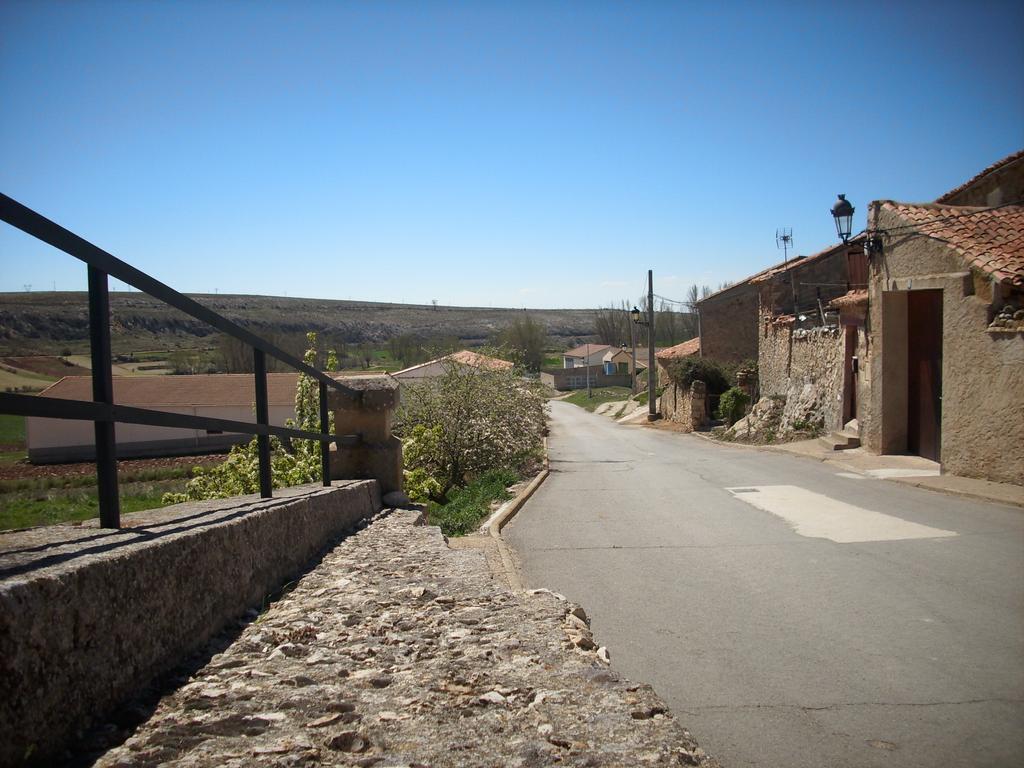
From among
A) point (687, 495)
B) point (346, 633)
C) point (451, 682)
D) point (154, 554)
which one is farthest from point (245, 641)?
point (687, 495)

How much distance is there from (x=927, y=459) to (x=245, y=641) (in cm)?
1657

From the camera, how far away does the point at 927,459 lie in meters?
16.7

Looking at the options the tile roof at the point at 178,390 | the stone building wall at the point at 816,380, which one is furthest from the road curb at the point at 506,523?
the stone building wall at the point at 816,380

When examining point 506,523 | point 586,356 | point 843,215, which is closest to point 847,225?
point 843,215

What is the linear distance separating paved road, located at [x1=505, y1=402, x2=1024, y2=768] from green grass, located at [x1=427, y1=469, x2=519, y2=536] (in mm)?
699

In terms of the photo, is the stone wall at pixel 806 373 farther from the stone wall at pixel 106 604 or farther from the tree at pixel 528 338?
the tree at pixel 528 338

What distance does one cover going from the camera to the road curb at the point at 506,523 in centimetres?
750

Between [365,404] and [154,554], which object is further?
[365,404]

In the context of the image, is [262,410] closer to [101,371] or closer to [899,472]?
[101,371]

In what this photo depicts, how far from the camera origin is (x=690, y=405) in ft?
117

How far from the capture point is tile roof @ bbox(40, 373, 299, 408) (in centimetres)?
295

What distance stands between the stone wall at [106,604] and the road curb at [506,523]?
88.6 inches

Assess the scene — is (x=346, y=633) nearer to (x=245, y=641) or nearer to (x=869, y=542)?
(x=245, y=641)

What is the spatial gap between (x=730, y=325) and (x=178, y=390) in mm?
34935
